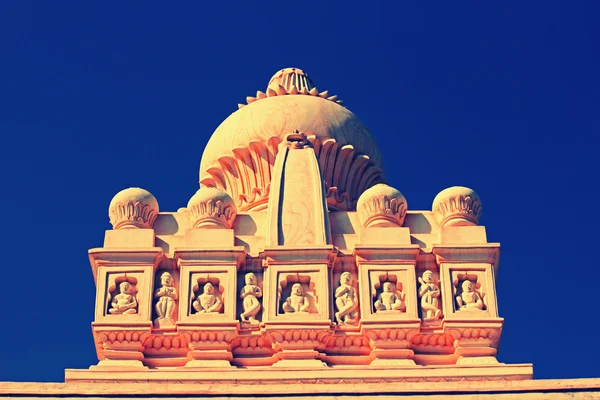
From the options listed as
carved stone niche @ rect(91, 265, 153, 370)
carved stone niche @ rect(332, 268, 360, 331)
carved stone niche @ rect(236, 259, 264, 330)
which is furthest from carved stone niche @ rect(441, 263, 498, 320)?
carved stone niche @ rect(91, 265, 153, 370)

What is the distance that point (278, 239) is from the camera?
1003 inches

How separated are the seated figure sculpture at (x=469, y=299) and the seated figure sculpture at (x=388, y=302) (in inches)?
39.3

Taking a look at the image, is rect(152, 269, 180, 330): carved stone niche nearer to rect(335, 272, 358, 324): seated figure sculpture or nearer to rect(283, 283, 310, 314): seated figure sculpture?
rect(283, 283, 310, 314): seated figure sculpture

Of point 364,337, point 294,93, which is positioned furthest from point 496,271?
point 294,93

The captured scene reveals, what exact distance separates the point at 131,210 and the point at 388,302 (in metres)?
4.78

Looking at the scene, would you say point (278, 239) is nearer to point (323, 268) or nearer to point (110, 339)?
point (323, 268)

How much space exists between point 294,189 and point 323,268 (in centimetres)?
202

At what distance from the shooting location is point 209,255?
25234 millimetres

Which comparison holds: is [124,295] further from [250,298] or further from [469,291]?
[469,291]

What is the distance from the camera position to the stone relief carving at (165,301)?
24719 mm

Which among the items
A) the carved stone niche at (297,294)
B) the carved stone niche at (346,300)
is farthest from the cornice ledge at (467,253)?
the carved stone niche at (297,294)

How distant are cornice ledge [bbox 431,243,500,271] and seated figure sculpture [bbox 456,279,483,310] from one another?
1.56 feet

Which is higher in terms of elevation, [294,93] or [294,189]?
[294,93]

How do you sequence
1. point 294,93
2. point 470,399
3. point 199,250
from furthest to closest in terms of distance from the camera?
point 294,93 < point 199,250 < point 470,399
